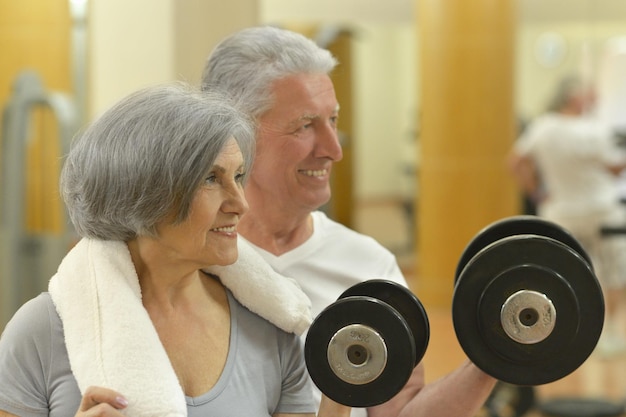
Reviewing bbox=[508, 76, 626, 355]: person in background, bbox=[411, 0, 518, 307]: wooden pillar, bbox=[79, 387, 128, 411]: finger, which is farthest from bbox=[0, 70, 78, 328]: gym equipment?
bbox=[411, 0, 518, 307]: wooden pillar

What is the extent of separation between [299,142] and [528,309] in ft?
1.81

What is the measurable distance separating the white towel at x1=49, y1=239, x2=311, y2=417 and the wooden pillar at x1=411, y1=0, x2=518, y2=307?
5.52 metres

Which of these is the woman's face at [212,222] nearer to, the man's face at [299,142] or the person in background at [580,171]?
the man's face at [299,142]

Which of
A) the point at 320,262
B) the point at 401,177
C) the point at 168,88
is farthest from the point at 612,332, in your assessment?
the point at 401,177

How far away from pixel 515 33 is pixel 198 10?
12.4ft

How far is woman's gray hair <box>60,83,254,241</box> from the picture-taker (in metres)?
1.44

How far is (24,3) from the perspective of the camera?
4.12 metres

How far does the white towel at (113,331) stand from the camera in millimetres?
1416

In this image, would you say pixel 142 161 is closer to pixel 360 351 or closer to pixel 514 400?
pixel 360 351

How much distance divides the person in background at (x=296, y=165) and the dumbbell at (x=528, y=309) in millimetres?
203

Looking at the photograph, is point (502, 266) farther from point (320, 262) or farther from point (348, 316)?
point (320, 262)

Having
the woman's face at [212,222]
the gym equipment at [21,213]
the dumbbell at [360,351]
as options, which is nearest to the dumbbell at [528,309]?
the dumbbell at [360,351]

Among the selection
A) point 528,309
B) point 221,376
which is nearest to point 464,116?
point 528,309

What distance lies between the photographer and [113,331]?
1.45 meters
